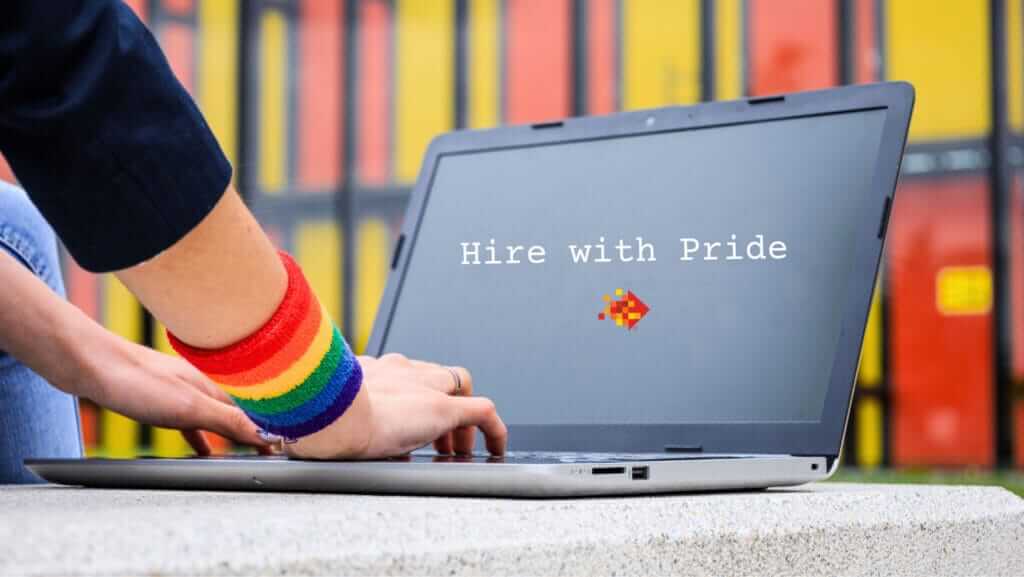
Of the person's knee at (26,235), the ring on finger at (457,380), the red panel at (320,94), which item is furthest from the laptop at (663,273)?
the red panel at (320,94)

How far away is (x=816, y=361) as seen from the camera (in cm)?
97

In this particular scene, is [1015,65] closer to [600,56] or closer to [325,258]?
[600,56]

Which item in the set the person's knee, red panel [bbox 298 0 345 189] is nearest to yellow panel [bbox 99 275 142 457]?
red panel [bbox 298 0 345 189]

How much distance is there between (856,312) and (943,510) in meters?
0.23

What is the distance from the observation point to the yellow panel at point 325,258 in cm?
629

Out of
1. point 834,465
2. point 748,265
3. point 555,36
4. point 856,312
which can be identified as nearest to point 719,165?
point 748,265

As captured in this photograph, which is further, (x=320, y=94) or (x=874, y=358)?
(x=320, y=94)

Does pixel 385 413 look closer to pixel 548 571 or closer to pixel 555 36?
pixel 548 571

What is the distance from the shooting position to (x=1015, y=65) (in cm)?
534

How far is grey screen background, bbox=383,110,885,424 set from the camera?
1.01 metres

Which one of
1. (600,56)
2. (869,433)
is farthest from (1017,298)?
(600,56)

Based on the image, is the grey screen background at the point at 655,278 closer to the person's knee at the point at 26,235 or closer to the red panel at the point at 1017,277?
the person's knee at the point at 26,235

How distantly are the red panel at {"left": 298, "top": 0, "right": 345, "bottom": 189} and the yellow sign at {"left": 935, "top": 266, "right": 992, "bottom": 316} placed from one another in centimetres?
291

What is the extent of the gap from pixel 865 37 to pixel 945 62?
377 millimetres
